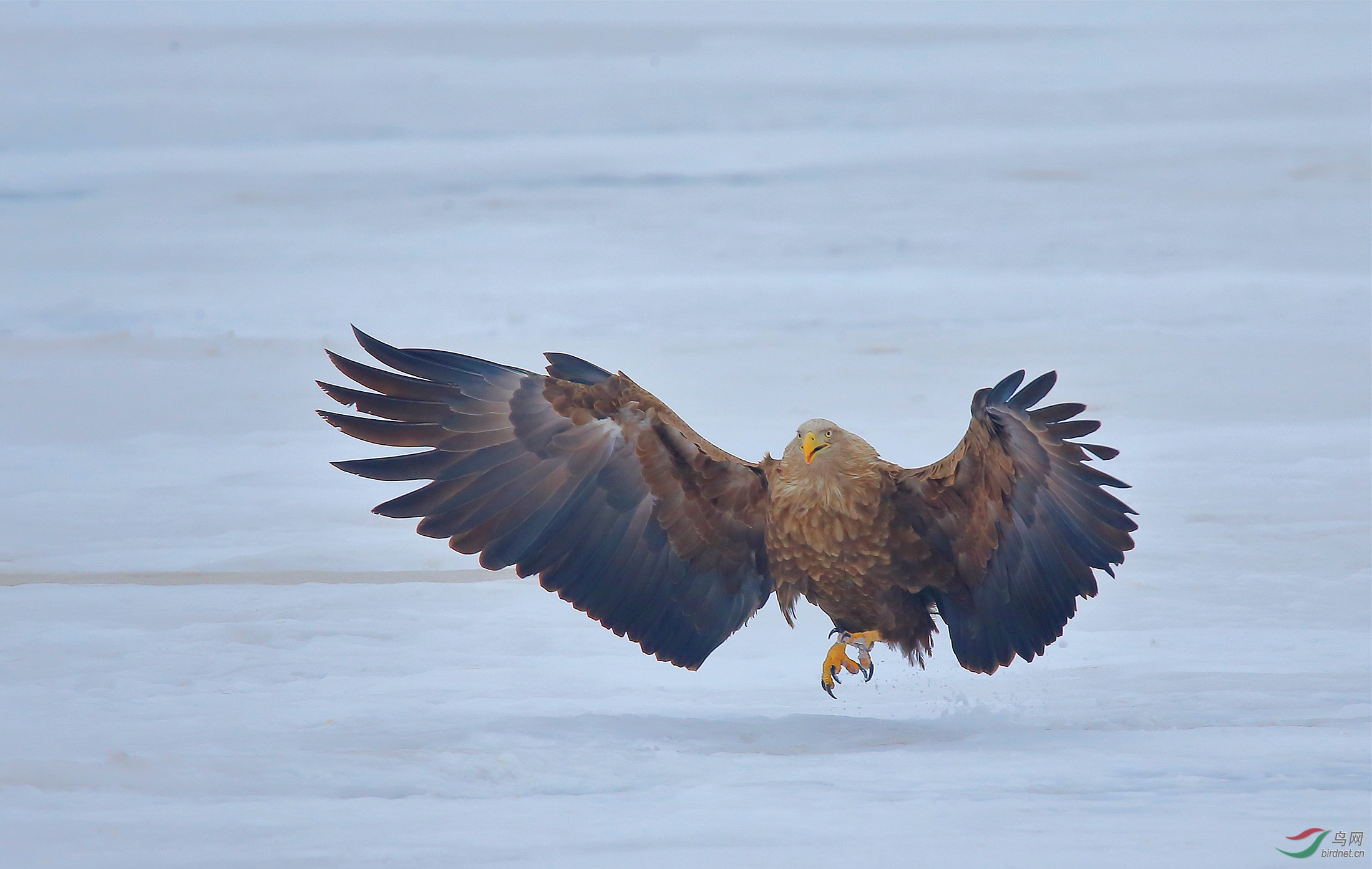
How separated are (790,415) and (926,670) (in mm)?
2098

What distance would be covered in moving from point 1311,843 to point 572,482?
2.06 m

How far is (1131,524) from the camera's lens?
398 centimetres

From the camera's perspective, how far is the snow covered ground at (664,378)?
12.2 ft

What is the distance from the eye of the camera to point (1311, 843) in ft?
11.3

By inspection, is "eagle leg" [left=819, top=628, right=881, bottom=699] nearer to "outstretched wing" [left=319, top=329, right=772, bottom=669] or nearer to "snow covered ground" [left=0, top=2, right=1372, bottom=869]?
"snow covered ground" [left=0, top=2, right=1372, bottom=869]

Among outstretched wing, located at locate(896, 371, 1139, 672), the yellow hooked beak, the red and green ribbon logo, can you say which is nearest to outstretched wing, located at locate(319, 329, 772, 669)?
the yellow hooked beak

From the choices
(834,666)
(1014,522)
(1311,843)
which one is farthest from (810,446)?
(1311,843)

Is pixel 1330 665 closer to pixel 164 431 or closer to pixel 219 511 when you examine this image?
pixel 219 511

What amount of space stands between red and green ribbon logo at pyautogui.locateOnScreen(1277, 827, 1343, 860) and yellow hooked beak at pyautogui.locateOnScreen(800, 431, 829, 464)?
4.73 feet

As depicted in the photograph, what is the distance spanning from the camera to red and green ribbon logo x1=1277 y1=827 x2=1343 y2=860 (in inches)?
133

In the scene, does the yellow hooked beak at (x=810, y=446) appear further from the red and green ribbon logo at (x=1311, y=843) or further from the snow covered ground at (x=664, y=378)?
the red and green ribbon logo at (x=1311, y=843)

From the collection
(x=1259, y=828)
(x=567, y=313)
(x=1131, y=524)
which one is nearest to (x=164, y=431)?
(x=567, y=313)

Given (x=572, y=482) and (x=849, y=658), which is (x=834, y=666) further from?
(x=572, y=482)

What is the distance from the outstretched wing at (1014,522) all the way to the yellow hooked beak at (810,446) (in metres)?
0.25
